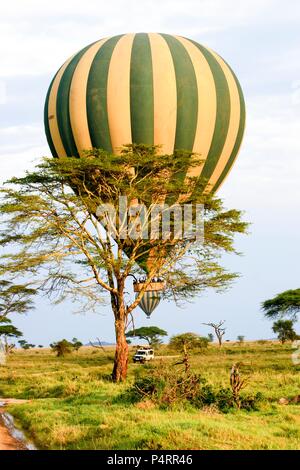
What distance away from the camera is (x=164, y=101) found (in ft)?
89.1

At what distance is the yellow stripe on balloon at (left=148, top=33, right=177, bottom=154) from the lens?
27078mm

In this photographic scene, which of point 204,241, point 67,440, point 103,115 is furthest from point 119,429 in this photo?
point 103,115


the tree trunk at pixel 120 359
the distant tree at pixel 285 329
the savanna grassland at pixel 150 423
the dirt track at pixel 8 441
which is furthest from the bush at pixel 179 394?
the distant tree at pixel 285 329

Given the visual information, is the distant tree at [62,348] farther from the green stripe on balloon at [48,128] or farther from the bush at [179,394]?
the bush at [179,394]

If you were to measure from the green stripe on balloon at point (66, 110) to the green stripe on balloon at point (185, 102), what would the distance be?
14.2 feet

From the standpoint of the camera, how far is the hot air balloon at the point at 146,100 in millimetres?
27078

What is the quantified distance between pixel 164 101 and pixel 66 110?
4.27 m

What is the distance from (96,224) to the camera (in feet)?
83.0

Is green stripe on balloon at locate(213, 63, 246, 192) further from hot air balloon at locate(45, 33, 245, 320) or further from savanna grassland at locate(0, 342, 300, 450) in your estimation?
savanna grassland at locate(0, 342, 300, 450)

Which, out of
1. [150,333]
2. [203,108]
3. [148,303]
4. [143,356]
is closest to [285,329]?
[150,333]

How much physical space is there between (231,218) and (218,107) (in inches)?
195

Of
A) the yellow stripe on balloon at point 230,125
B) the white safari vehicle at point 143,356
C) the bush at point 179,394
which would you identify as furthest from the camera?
the white safari vehicle at point 143,356

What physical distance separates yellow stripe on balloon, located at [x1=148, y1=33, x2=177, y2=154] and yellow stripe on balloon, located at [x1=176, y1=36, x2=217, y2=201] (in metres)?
1.12

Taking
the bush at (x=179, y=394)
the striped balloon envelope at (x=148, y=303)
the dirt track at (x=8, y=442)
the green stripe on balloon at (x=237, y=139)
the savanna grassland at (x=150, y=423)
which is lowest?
the dirt track at (x=8, y=442)
